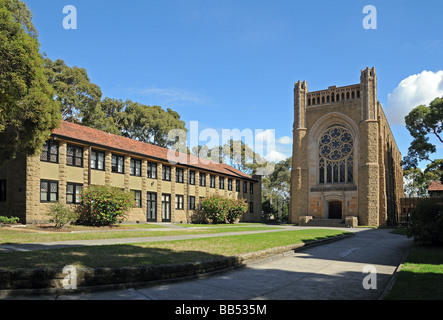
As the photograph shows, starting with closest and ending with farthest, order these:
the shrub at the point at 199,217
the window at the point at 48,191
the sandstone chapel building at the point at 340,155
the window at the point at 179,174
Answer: the window at the point at 48,191 < the window at the point at 179,174 < the shrub at the point at 199,217 < the sandstone chapel building at the point at 340,155

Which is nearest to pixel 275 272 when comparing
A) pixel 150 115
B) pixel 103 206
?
pixel 103 206

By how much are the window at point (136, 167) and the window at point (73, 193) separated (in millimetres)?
5554

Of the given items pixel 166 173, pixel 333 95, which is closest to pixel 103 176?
pixel 166 173

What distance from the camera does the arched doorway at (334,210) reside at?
147 feet

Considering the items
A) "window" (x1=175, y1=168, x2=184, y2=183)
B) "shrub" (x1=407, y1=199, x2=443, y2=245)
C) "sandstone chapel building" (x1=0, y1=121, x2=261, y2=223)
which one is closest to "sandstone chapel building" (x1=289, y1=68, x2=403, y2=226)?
"sandstone chapel building" (x1=0, y1=121, x2=261, y2=223)

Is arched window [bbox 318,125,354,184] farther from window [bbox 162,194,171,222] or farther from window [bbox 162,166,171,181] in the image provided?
window [bbox 162,194,171,222]

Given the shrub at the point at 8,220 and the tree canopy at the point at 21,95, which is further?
the shrub at the point at 8,220

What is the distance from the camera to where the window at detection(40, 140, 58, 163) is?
22.9 metres

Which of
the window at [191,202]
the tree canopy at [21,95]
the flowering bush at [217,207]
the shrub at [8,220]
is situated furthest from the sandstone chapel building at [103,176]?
the tree canopy at [21,95]

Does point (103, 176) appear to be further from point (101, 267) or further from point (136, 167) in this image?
point (101, 267)

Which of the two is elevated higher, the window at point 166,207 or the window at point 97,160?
the window at point 97,160

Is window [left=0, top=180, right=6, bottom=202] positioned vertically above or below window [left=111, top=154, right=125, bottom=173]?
below

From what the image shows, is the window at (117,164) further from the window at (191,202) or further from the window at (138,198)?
the window at (191,202)
